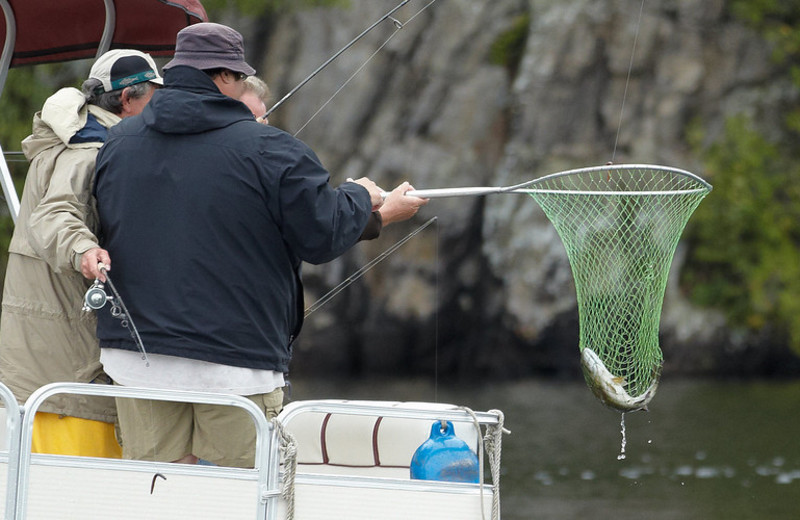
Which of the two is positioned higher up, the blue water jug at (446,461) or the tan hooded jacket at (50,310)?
the tan hooded jacket at (50,310)

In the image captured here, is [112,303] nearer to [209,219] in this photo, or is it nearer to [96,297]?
[96,297]

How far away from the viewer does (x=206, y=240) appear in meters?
2.81

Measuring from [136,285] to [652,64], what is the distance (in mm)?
17348

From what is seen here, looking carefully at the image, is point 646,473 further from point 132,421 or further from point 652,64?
point 652,64

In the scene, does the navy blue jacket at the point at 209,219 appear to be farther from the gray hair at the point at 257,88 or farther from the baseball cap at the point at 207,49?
the gray hair at the point at 257,88

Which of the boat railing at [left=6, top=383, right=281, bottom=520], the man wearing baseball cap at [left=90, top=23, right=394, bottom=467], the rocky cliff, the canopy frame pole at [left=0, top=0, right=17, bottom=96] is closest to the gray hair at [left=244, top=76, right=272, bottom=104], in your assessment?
the man wearing baseball cap at [left=90, top=23, right=394, bottom=467]

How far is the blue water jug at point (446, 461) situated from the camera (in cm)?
289

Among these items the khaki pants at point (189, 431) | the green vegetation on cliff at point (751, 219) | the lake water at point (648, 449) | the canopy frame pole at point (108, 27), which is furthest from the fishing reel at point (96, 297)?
the green vegetation on cliff at point (751, 219)

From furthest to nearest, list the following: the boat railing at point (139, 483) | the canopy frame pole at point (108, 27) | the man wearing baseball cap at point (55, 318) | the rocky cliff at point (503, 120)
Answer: the rocky cliff at point (503, 120) < the canopy frame pole at point (108, 27) < the man wearing baseball cap at point (55, 318) < the boat railing at point (139, 483)

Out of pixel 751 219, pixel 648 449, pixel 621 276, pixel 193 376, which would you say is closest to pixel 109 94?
pixel 193 376

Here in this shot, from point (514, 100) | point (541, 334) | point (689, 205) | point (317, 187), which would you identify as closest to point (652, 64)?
point (514, 100)

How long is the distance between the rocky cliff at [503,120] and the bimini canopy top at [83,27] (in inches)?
562

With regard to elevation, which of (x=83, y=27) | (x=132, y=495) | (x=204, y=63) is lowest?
(x=132, y=495)

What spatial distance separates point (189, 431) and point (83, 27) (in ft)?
7.01
